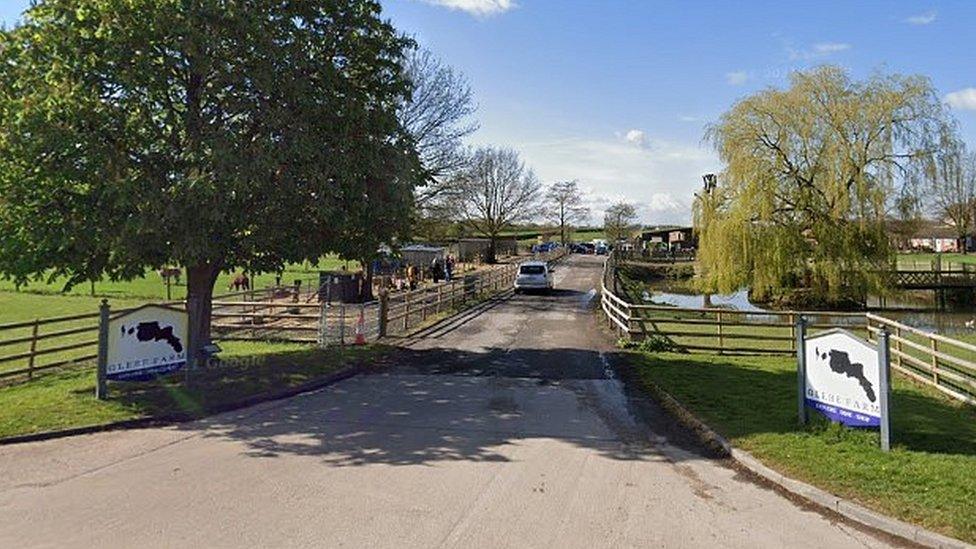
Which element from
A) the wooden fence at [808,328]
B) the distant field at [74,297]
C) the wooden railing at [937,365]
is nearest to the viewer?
the wooden railing at [937,365]

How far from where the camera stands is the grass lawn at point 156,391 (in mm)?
8531

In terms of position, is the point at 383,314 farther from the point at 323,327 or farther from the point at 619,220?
the point at 619,220

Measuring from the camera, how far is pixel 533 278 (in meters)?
31.5

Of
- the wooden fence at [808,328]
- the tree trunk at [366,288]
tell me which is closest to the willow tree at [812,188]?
the wooden fence at [808,328]

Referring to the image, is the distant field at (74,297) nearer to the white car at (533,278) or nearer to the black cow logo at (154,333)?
the white car at (533,278)

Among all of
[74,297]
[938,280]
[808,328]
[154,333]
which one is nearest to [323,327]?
[154,333]

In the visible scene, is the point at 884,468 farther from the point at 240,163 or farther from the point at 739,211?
the point at 739,211

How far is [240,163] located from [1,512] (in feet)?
19.1

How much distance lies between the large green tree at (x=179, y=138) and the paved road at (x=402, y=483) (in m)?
3.40

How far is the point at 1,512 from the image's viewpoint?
5.52 m

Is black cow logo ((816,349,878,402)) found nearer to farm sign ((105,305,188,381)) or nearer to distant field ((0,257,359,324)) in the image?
farm sign ((105,305,188,381))

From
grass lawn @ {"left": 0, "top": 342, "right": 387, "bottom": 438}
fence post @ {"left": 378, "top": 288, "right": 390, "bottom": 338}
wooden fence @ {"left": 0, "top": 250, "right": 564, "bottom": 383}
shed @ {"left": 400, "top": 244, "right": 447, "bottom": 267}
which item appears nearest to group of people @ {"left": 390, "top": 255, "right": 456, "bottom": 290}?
shed @ {"left": 400, "top": 244, "right": 447, "bottom": 267}

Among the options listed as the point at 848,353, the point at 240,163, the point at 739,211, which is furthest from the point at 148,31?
the point at 739,211

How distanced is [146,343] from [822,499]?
9.31 metres
